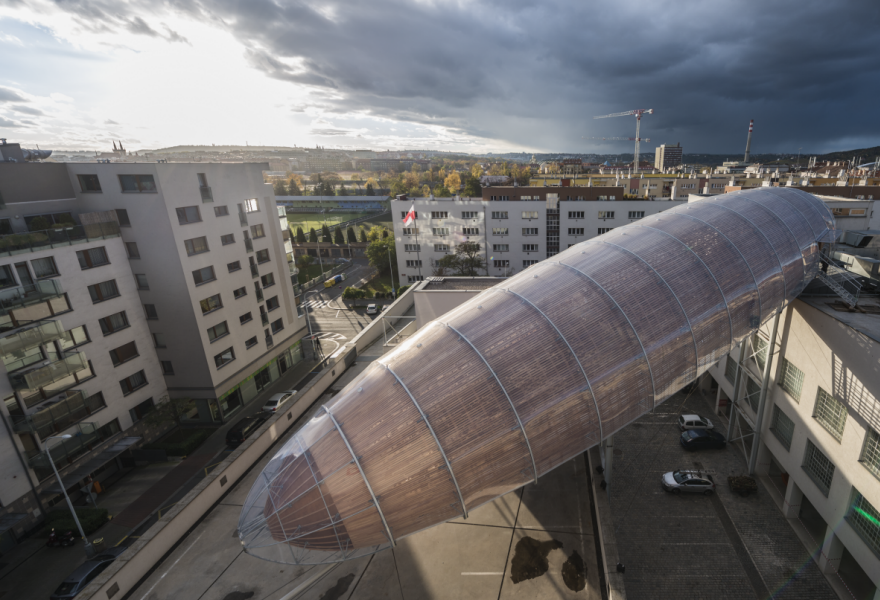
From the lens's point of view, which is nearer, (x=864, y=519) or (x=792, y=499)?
(x=864, y=519)

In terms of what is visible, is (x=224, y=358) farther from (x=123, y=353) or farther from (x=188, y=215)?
(x=188, y=215)

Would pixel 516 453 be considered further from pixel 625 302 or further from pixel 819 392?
pixel 819 392

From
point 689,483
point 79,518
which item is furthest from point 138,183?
point 689,483

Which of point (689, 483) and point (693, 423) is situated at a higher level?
point (693, 423)

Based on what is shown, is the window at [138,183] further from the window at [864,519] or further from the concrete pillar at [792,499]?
the concrete pillar at [792,499]

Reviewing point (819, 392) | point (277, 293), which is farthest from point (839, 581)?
point (277, 293)

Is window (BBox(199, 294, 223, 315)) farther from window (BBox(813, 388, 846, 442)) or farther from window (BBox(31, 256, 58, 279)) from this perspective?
window (BBox(813, 388, 846, 442))

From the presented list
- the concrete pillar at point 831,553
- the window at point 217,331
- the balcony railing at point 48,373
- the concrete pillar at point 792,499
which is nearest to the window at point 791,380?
the concrete pillar at point 792,499
